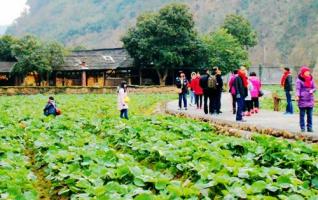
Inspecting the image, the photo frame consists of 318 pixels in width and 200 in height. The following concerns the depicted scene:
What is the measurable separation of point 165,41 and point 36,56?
12500 millimetres

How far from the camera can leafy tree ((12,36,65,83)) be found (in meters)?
49.5

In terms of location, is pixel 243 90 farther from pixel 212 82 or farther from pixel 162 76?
pixel 162 76

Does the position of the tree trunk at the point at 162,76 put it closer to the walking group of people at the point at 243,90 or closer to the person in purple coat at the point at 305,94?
the walking group of people at the point at 243,90

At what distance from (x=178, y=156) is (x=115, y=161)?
3.53 ft

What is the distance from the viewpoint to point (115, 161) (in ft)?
28.2

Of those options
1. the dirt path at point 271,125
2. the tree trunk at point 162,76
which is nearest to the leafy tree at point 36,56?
the tree trunk at point 162,76

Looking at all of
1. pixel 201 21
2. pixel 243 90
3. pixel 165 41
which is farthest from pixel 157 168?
pixel 201 21

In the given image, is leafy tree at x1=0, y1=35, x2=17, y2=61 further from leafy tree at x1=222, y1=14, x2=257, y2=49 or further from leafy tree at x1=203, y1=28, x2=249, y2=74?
leafy tree at x1=222, y1=14, x2=257, y2=49

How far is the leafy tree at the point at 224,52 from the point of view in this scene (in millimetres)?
52469

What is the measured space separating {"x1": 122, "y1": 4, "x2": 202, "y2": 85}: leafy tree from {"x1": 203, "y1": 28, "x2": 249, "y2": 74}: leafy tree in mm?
2617

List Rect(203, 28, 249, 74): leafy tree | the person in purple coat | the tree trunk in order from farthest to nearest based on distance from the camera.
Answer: Rect(203, 28, 249, 74): leafy tree, the tree trunk, the person in purple coat

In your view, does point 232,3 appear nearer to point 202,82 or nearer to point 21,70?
point 21,70

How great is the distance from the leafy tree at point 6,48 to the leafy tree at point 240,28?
1030 inches

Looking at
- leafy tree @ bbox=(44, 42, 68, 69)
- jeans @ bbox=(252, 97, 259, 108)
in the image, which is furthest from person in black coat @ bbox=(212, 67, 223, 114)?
leafy tree @ bbox=(44, 42, 68, 69)
